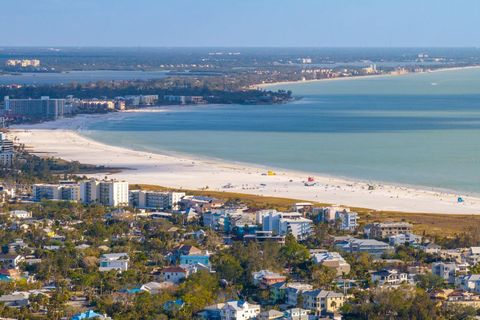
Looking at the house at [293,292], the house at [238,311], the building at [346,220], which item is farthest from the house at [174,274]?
the building at [346,220]

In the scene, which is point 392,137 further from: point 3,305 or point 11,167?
point 3,305

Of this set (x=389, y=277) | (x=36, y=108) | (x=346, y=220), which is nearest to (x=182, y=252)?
(x=389, y=277)

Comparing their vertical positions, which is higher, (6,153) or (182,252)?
(182,252)

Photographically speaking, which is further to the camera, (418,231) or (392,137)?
(392,137)

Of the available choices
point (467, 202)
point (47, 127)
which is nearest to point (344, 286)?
point (467, 202)

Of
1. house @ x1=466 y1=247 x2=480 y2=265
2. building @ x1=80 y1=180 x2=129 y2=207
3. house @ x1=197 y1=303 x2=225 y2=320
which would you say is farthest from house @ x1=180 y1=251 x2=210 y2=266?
building @ x1=80 y1=180 x2=129 y2=207

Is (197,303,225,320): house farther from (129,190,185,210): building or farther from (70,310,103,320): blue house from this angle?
(129,190,185,210): building

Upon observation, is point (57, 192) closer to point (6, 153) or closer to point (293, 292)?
point (6, 153)
